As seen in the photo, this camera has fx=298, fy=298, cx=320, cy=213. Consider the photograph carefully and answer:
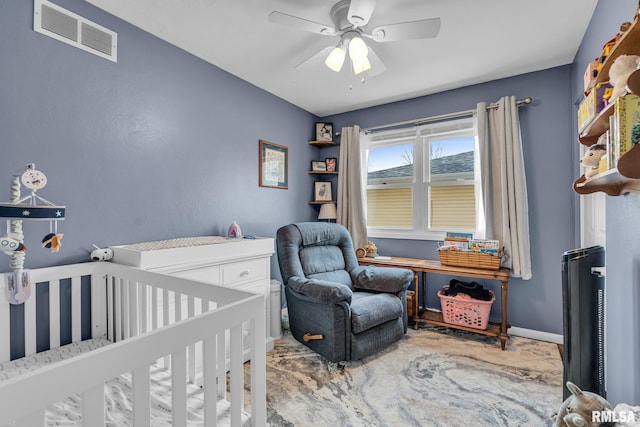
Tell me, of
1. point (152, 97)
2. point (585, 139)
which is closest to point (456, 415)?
point (585, 139)

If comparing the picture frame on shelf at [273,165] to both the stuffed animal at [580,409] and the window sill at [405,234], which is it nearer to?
the window sill at [405,234]

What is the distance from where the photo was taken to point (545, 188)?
267 centimetres

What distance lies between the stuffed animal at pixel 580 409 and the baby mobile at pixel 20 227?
2305 mm

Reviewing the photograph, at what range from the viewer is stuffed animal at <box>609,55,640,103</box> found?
101 centimetres

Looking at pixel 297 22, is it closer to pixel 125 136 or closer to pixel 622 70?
pixel 125 136

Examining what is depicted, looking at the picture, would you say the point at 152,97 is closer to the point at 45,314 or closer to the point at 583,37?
the point at 45,314

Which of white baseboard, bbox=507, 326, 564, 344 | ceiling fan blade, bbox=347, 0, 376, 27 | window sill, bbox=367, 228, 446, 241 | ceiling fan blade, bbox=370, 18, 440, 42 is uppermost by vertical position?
ceiling fan blade, bbox=347, 0, 376, 27

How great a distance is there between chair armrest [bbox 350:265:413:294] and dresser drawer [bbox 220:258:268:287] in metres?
0.90

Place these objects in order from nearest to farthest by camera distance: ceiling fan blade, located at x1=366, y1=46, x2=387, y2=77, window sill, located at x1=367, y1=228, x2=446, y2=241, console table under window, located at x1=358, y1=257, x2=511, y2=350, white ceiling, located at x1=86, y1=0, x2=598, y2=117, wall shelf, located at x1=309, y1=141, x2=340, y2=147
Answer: white ceiling, located at x1=86, y1=0, x2=598, y2=117, ceiling fan blade, located at x1=366, y1=46, x2=387, y2=77, console table under window, located at x1=358, y1=257, x2=511, y2=350, window sill, located at x1=367, y1=228, x2=446, y2=241, wall shelf, located at x1=309, y1=141, x2=340, y2=147

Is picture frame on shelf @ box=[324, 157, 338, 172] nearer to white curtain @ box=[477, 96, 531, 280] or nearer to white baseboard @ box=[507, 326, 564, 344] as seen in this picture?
white curtain @ box=[477, 96, 531, 280]

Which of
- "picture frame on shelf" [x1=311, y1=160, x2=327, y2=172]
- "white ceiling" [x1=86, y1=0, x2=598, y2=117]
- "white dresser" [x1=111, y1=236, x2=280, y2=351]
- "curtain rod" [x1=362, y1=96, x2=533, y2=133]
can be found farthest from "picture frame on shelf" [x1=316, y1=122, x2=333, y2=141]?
"white dresser" [x1=111, y1=236, x2=280, y2=351]

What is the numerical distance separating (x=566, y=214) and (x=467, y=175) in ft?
2.91

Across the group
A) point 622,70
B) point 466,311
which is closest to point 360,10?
point 622,70

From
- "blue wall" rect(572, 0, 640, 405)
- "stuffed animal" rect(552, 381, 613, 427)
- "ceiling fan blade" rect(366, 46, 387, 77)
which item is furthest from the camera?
"ceiling fan blade" rect(366, 46, 387, 77)
